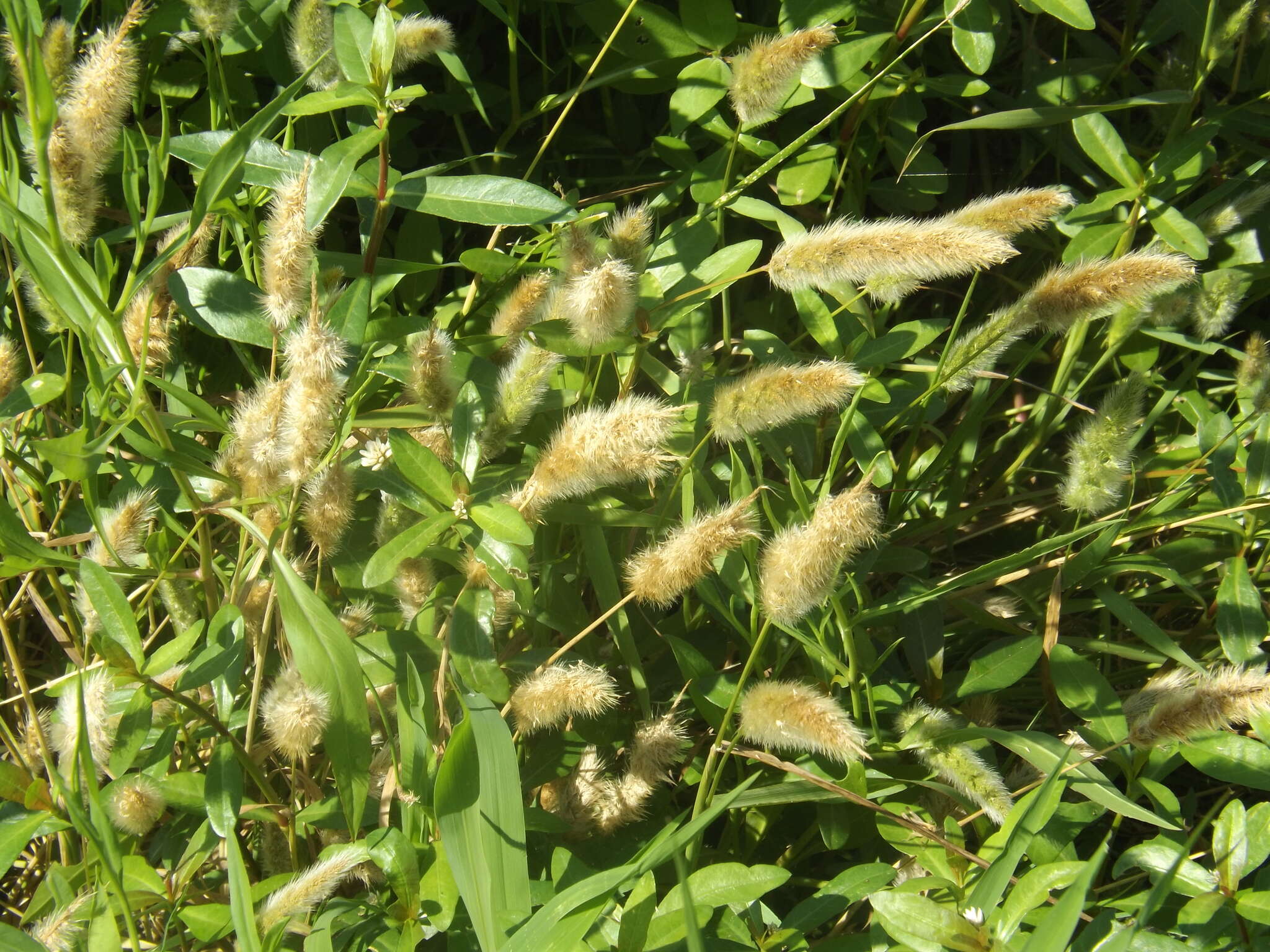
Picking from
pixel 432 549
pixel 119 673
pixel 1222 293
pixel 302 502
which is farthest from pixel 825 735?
pixel 1222 293

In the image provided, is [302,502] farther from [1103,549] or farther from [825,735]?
[1103,549]

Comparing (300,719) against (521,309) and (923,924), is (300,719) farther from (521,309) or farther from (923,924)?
(923,924)

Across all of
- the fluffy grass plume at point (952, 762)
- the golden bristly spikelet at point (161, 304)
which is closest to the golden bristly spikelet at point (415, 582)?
the golden bristly spikelet at point (161, 304)

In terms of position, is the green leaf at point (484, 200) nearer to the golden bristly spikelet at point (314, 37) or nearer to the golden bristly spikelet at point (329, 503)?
the golden bristly spikelet at point (314, 37)

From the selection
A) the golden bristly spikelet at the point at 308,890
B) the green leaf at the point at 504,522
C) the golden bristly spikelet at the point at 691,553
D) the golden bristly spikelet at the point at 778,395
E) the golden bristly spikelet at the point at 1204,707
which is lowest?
the golden bristly spikelet at the point at 1204,707

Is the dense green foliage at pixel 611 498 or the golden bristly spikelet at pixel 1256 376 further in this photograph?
the golden bristly spikelet at pixel 1256 376

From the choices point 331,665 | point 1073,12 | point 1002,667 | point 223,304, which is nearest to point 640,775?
point 331,665

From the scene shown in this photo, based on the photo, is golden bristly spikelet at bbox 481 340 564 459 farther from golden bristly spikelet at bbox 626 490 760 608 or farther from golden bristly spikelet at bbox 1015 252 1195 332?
golden bristly spikelet at bbox 1015 252 1195 332
